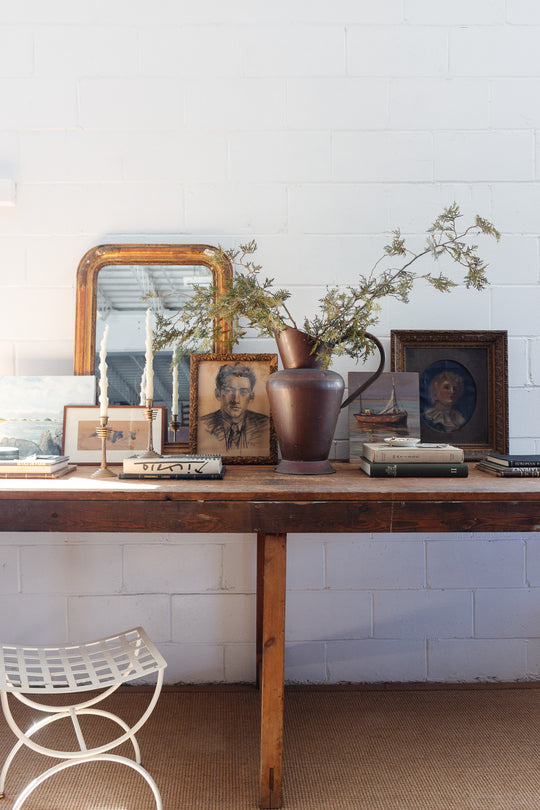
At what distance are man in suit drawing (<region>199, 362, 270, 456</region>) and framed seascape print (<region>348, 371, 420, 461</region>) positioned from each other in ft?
0.93

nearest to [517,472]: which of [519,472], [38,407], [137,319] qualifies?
[519,472]

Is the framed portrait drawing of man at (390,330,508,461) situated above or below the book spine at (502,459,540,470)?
above

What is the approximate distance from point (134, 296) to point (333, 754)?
148 cm

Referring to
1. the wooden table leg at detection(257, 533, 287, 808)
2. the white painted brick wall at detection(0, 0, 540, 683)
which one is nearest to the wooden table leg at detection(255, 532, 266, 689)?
the white painted brick wall at detection(0, 0, 540, 683)

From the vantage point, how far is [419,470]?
1510 millimetres

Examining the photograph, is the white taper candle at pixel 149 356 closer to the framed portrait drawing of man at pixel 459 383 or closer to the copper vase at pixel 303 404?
the copper vase at pixel 303 404

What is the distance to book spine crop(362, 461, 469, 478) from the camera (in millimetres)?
1504

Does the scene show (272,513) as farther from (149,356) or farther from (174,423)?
(174,423)

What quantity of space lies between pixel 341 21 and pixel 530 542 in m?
1.86

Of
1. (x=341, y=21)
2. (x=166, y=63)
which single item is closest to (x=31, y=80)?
(x=166, y=63)

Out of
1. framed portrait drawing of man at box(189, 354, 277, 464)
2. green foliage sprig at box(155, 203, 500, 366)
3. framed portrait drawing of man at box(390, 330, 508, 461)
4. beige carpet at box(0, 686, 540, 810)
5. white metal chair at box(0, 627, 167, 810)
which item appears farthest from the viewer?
framed portrait drawing of man at box(390, 330, 508, 461)

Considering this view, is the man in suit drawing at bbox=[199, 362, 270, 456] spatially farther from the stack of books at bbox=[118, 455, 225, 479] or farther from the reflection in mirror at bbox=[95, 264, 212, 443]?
the stack of books at bbox=[118, 455, 225, 479]

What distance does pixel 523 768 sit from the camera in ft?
5.04

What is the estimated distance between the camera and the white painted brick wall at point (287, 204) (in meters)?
1.90
